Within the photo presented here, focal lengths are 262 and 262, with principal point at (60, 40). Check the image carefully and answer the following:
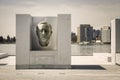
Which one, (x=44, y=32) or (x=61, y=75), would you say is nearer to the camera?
(x=61, y=75)

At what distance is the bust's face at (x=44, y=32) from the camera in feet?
67.4

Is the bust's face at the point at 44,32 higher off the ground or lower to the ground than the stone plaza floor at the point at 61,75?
higher

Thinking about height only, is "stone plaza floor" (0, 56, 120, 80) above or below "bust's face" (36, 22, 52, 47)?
below

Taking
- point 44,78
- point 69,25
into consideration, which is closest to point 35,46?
point 69,25

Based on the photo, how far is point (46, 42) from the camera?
20844 millimetres

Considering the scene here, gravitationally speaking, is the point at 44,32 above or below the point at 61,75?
above

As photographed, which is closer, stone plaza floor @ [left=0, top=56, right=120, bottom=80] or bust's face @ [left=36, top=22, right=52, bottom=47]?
stone plaza floor @ [left=0, top=56, right=120, bottom=80]

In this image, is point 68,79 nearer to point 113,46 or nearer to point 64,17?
point 64,17

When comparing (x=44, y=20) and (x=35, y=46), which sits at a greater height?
(x=44, y=20)

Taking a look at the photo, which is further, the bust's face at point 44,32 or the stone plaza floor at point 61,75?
the bust's face at point 44,32

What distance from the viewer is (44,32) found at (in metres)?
20.6

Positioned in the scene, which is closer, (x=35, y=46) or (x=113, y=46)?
(x=35, y=46)

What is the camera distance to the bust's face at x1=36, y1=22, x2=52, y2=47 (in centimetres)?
2055

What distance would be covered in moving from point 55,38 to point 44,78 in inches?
258
